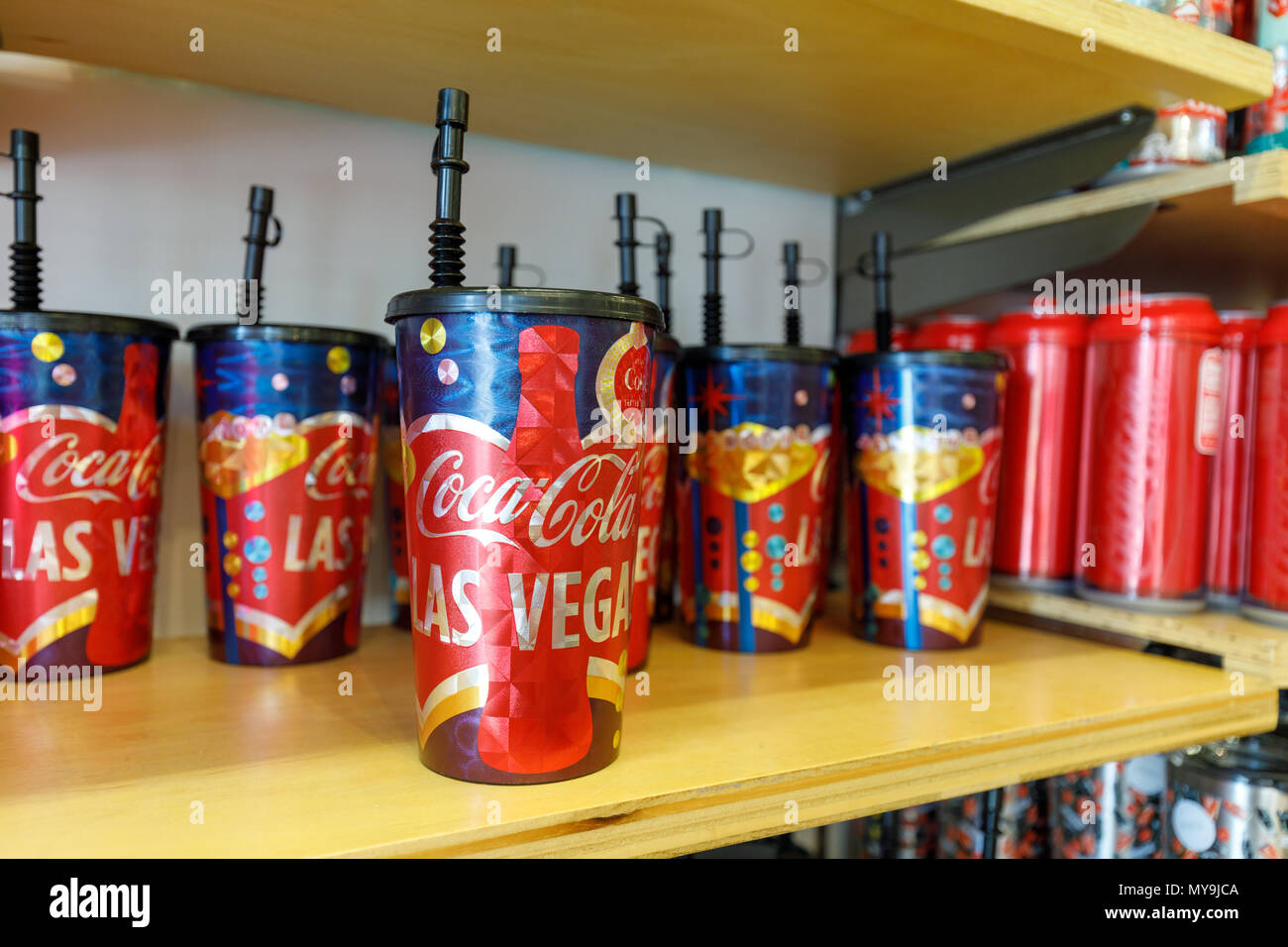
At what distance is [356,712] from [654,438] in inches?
12.9

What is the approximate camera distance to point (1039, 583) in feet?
3.55

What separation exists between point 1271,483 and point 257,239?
100cm

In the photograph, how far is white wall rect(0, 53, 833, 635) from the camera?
87 cm

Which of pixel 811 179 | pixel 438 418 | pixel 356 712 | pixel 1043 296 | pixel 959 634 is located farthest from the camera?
pixel 811 179

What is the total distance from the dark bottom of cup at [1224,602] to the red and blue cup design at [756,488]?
1.49 ft

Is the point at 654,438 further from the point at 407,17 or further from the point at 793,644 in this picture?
the point at 407,17

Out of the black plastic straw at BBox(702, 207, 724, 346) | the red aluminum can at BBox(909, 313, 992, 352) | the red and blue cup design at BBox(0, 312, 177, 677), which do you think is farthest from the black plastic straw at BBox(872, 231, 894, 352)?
the red and blue cup design at BBox(0, 312, 177, 677)

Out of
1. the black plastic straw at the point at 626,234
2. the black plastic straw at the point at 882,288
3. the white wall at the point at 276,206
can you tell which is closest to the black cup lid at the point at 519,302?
the black plastic straw at the point at 626,234

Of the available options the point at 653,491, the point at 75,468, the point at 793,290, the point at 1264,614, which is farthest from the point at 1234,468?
the point at 75,468

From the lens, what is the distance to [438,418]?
57 centimetres

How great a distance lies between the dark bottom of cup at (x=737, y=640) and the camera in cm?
92

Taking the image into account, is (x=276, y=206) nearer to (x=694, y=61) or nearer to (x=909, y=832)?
(x=694, y=61)
